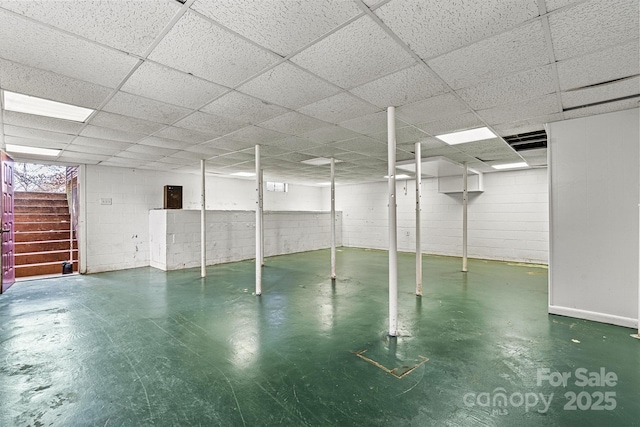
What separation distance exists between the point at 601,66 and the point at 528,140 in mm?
2462

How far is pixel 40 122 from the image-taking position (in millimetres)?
3402

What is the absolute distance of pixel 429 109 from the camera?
3035 millimetres

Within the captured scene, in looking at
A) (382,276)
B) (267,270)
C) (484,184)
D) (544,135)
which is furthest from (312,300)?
(484,184)

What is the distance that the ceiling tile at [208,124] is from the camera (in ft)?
10.8

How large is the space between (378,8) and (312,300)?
→ 359cm

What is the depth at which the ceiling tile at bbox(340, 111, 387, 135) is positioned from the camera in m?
3.27

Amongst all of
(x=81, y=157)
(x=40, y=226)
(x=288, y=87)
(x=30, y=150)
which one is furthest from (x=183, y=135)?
(x=40, y=226)

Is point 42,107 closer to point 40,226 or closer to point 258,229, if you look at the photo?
point 258,229

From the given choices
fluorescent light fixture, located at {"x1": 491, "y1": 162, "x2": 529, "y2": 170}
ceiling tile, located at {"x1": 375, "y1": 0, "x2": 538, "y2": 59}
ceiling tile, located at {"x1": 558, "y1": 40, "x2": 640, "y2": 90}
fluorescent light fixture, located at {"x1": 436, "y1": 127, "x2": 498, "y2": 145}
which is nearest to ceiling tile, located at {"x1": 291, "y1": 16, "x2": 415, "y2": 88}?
ceiling tile, located at {"x1": 375, "y1": 0, "x2": 538, "y2": 59}

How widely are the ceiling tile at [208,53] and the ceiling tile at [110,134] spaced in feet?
7.54

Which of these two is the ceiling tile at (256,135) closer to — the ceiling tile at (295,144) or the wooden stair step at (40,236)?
the ceiling tile at (295,144)

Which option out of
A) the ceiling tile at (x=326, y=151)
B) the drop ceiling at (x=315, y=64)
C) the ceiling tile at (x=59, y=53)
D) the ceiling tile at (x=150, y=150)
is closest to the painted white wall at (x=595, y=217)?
the drop ceiling at (x=315, y=64)

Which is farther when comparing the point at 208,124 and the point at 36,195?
the point at 36,195

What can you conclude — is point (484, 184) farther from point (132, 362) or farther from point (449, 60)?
point (132, 362)
